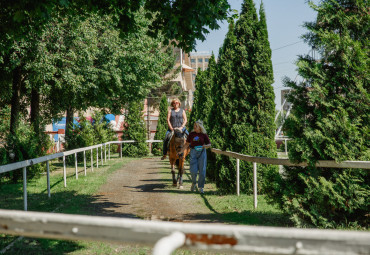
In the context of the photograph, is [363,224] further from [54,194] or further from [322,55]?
[54,194]

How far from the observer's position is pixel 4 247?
5.40m

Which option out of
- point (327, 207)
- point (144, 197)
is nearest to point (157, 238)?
point (327, 207)

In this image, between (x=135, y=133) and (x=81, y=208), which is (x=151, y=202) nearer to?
(x=81, y=208)

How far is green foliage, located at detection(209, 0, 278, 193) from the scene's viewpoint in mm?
10992

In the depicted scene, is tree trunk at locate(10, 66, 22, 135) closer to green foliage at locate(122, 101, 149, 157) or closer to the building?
green foliage at locate(122, 101, 149, 157)

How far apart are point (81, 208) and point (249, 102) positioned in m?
5.68

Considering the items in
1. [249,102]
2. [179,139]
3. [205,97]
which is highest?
[205,97]

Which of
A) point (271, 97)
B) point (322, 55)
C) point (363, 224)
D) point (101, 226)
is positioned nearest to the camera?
point (101, 226)

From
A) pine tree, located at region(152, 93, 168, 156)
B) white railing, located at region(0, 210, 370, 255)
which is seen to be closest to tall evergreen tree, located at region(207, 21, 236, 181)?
white railing, located at region(0, 210, 370, 255)

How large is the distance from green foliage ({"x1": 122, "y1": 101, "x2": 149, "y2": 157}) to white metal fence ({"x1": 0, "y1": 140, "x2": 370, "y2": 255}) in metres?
31.8

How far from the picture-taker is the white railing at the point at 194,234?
1399 mm

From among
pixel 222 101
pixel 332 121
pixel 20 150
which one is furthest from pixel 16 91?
pixel 332 121

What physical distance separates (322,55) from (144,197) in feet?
19.2

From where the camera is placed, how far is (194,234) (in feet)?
5.09
